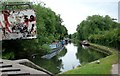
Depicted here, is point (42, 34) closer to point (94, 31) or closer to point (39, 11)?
point (39, 11)

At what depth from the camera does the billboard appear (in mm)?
8383

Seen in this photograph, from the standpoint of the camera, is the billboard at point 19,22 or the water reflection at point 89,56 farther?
the water reflection at point 89,56

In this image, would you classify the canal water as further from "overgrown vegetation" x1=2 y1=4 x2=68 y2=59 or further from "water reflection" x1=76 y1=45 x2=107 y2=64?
"overgrown vegetation" x1=2 y1=4 x2=68 y2=59

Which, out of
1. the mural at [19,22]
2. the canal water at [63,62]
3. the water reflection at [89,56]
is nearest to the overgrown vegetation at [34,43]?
the canal water at [63,62]

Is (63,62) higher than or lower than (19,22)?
lower

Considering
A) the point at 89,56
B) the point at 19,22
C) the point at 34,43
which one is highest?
the point at 19,22

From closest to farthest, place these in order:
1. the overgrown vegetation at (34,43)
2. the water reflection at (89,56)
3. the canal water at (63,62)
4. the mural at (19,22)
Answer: the mural at (19,22)
the overgrown vegetation at (34,43)
the canal water at (63,62)
the water reflection at (89,56)

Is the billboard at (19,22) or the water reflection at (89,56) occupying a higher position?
the billboard at (19,22)

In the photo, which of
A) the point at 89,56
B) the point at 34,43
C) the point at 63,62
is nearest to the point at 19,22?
the point at 34,43

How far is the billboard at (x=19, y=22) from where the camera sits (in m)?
8.38

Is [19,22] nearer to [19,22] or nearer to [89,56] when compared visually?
[19,22]

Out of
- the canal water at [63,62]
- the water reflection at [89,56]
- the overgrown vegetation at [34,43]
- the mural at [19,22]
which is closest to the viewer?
the mural at [19,22]

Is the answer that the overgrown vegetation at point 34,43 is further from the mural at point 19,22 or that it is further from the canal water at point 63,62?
the mural at point 19,22

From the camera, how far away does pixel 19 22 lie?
8.56 meters
